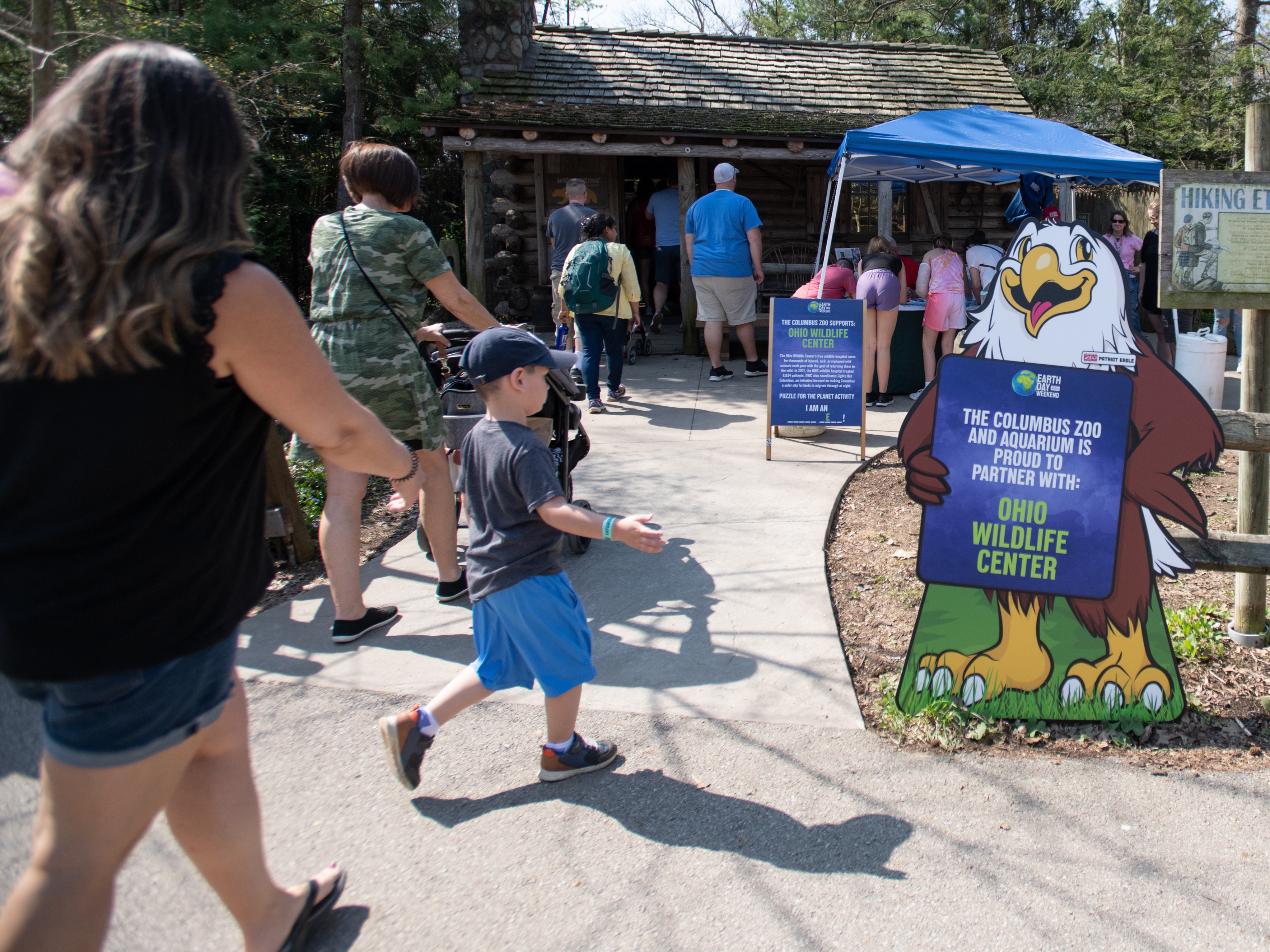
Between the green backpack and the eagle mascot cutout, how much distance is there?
4.33 m

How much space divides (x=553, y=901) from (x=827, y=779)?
37.7 inches

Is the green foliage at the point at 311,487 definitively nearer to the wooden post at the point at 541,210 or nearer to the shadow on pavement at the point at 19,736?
the shadow on pavement at the point at 19,736

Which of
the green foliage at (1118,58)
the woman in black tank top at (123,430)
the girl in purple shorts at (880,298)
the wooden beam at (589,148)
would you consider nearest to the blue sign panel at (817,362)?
the girl in purple shorts at (880,298)

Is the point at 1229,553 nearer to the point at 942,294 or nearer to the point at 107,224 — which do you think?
the point at 107,224

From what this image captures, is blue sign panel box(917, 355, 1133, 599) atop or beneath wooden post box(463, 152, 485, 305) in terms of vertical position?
beneath

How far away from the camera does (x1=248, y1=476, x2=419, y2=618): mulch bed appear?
14.5 ft

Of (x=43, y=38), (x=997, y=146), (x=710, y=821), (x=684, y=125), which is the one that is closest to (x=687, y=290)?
(x=684, y=125)

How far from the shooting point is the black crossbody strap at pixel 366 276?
3549 millimetres

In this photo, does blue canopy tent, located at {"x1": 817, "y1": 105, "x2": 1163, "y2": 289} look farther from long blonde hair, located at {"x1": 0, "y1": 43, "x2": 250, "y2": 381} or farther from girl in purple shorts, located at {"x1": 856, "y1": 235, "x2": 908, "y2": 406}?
long blonde hair, located at {"x1": 0, "y1": 43, "x2": 250, "y2": 381}

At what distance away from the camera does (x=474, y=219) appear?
34.7 feet

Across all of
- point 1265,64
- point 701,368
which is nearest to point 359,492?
point 701,368

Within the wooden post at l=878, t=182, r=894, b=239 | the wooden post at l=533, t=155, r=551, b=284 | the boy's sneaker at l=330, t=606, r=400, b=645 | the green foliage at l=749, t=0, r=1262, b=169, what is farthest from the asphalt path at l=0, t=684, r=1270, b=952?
the green foliage at l=749, t=0, r=1262, b=169

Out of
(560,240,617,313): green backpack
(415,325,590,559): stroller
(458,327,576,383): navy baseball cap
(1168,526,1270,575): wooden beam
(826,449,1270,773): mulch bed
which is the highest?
(560,240,617,313): green backpack

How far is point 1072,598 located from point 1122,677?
0.32 meters
